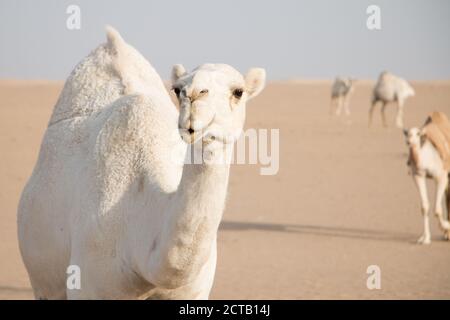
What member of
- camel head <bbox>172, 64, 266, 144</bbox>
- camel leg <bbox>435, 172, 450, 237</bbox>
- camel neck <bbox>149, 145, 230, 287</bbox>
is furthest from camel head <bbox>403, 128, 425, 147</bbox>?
camel head <bbox>172, 64, 266, 144</bbox>

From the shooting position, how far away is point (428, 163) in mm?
10359

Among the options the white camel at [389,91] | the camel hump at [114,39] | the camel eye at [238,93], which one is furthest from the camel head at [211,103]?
the white camel at [389,91]

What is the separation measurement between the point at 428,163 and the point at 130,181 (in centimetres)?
712

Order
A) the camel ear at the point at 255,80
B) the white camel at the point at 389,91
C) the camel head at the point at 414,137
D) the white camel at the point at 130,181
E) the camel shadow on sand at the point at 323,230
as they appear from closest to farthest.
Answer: the white camel at the point at 130,181 < the camel ear at the point at 255,80 < the camel head at the point at 414,137 < the camel shadow on sand at the point at 323,230 < the white camel at the point at 389,91

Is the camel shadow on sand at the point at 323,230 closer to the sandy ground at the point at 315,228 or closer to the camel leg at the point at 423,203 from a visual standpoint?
the sandy ground at the point at 315,228

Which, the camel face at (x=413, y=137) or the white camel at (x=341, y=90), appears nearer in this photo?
the camel face at (x=413, y=137)

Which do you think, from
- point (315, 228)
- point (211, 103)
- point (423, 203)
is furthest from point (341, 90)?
point (211, 103)

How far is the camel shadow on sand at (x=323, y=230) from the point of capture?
429 inches

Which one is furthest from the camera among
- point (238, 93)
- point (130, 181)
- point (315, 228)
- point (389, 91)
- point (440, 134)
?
point (389, 91)

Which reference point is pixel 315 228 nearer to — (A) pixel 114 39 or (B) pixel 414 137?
(B) pixel 414 137

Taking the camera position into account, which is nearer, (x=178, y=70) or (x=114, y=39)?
(x=178, y=70)

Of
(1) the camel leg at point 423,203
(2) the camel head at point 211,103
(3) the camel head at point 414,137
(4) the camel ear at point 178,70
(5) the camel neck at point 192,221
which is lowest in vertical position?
(1) the camel leg at point 423,203
